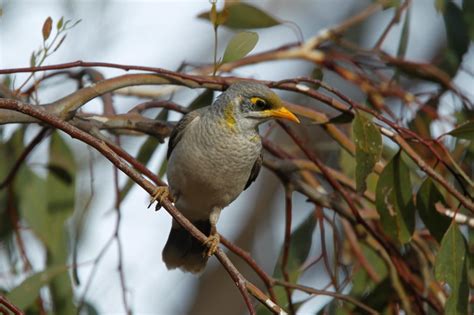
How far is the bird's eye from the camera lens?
327 cm

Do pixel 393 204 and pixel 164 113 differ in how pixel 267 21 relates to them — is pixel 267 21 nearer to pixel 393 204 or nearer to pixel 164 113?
pixel 164 113

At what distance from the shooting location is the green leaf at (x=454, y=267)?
2.90 metres

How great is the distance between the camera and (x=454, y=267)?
2938mm

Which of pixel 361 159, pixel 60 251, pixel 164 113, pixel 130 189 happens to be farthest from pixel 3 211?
pixel 361 159

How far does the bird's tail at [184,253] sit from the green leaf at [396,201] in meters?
0.92

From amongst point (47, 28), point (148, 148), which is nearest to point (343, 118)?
point (148, 148)

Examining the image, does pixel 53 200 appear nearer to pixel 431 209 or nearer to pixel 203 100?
pixel 203 100

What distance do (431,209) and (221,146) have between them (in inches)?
33.4

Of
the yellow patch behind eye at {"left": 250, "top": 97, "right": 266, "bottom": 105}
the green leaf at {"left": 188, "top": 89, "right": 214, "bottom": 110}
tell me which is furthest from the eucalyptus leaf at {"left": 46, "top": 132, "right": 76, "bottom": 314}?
the yellow patch behind eye at {"left": 250, "top": 97, "right": 266, "bottom": 105}

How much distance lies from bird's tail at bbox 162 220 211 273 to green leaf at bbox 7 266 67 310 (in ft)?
1.56

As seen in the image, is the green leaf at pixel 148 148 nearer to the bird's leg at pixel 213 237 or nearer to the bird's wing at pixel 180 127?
the bird's wing at pixel 180 127

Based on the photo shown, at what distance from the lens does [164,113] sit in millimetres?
3650

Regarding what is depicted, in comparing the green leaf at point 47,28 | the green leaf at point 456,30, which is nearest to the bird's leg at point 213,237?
the green leaf at point 47,28

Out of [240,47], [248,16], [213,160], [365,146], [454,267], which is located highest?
[248,16]
